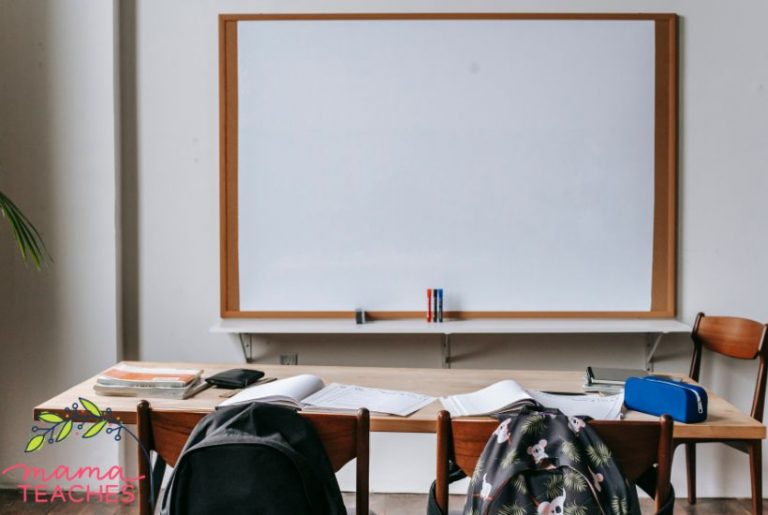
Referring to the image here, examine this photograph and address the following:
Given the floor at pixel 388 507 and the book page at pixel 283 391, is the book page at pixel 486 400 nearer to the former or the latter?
the book page at pixel 283 391

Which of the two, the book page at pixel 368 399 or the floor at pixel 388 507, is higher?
the book page at pixel 368 399

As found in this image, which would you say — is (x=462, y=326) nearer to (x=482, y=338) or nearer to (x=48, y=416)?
(x=482, y=338)

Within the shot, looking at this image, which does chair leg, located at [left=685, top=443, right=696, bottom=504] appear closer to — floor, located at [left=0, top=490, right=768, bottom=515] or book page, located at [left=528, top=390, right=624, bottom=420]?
floor, located at [left=0, top=490, right=768, bottom=515]

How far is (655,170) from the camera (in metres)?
2.92

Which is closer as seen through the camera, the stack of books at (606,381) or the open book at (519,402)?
the open book at (519,402)

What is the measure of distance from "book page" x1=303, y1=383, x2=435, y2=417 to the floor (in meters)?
1.13

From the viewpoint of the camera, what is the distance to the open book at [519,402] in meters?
1.68

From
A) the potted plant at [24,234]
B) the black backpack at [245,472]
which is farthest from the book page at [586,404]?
the potted plant at [24,234]

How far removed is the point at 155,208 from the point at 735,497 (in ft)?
9.73

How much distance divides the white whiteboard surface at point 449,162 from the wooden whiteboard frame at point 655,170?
1.3 inches

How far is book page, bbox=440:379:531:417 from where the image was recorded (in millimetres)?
1688

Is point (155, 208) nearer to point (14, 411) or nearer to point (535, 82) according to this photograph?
point (14, 411)

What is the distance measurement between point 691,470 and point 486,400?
1626 millimetres

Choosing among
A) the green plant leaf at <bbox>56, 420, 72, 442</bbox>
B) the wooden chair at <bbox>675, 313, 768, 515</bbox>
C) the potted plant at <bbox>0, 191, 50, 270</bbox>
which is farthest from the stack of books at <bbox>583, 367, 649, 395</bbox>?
the potted plant at <bbox>0, 191, 50, 270</bbox>
